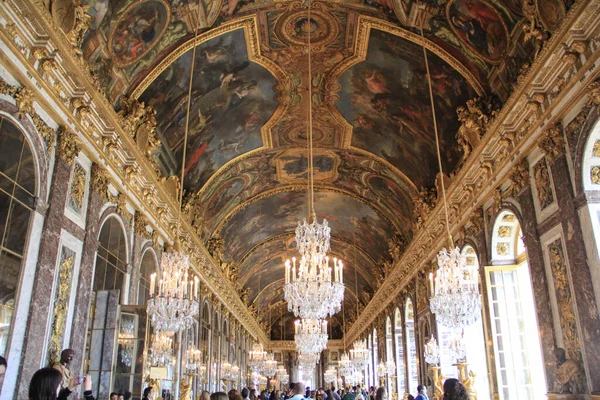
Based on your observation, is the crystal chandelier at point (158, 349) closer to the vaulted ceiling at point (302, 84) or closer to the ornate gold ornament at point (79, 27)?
the vaulted ceiling at point (302, 84)

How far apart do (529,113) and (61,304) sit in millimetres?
8280

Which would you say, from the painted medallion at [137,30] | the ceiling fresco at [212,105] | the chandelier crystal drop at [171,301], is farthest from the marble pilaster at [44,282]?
the ceiling fresco at [212,105]

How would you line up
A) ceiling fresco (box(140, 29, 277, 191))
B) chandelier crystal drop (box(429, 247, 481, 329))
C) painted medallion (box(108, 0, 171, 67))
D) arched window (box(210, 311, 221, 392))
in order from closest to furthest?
chandelier crystal drop (box(429, 247, 481, 329))
painted medallion (box(108, 0, 171, 67))
ceiling fresco (box(140, 29, 277, 191))
arched window (box(210, 311, 221, 392))

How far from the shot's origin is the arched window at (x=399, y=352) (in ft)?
69.7

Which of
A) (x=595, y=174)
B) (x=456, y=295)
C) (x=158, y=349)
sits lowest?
(x=158, y=349)

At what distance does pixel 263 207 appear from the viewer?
74.5 feet

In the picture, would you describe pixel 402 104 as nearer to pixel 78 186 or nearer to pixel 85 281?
pixel 78 186

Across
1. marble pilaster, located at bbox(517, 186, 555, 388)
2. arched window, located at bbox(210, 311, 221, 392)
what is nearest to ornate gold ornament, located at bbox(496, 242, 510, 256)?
marble pilaster, located at bbox(517, 186, 555, 388)

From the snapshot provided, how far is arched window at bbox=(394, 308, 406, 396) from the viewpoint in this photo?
21259mm

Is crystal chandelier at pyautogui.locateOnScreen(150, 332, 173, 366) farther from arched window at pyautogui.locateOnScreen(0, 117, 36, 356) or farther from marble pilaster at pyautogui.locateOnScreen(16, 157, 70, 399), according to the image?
arched window at pyautogui.locateOnScreen(0, 117, 36, 356)

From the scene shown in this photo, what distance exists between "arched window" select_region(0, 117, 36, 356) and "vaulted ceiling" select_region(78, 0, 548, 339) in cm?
255

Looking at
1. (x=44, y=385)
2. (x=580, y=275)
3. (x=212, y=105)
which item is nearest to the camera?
(x=44, y=385)

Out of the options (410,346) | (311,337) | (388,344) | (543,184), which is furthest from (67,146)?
(388,344)

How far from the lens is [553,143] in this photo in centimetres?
782
